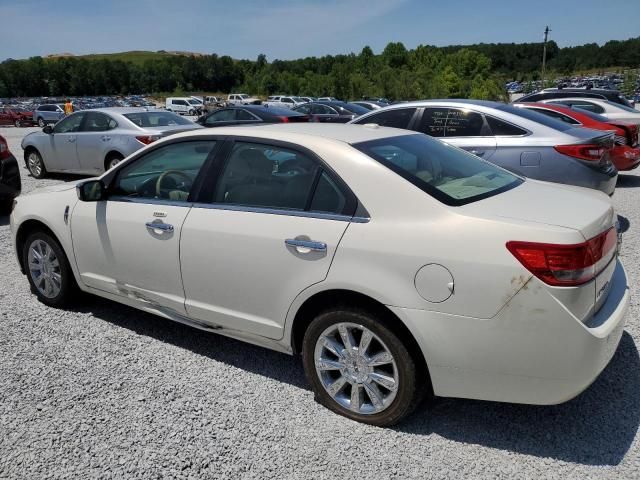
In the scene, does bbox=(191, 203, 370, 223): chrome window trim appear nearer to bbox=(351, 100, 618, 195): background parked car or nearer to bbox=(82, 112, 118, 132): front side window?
bbox=(351, 100, 618, 195): background parked car

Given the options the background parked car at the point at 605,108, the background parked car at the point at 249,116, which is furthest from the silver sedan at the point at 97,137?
the background parked car at the point at 605,108

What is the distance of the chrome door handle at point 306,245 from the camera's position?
295 centimetres

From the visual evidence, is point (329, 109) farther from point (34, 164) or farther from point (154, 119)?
point (34, 164)

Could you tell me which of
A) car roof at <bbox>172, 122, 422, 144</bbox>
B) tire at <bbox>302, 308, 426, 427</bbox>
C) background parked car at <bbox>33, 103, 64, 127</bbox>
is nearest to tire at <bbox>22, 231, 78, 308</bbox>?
car roof at <bbox>172, 122, 422, 144</bbox>

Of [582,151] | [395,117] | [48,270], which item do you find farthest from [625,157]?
[48,270]

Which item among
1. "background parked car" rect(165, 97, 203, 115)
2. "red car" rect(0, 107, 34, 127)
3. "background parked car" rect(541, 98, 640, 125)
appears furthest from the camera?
"background parked car" rect(165, 97, 203, 115)

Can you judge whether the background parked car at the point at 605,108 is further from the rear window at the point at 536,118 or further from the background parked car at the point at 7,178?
the background parked car at the point at 7,178

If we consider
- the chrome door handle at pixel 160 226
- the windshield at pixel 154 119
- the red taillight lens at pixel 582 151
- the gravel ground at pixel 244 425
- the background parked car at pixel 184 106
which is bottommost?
the background parked car at pixel 184 106

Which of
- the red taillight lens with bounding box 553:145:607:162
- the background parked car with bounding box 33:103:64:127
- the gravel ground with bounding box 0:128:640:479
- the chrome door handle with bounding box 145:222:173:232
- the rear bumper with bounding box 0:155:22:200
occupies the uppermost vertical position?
the chrome door handle with bounding box 145:222:173:232

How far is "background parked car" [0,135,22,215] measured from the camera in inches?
317

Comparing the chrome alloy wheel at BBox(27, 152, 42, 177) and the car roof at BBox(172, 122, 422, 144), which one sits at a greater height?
the car roof at BBox(172, 122, 422, 144)

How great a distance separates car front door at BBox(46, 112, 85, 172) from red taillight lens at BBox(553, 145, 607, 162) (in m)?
8.90

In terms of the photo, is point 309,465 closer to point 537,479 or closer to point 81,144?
point 537,479

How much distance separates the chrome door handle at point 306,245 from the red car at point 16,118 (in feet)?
137
